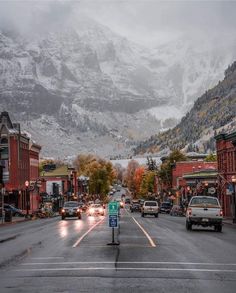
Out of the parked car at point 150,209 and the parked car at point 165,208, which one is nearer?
the parked car at point 150,209

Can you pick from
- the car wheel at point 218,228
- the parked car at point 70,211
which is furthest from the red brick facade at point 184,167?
the car wheel at point 218,228

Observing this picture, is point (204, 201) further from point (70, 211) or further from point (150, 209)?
point (150, 209)

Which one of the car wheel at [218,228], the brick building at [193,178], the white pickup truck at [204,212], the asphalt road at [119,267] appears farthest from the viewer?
the brick building at [193,178]

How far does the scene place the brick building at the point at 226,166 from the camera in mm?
82562

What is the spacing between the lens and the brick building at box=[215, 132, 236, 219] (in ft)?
271

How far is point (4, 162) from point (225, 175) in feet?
112

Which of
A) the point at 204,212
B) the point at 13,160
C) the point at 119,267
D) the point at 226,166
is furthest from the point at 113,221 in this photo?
the point at 13,160

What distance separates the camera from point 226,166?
87125mm

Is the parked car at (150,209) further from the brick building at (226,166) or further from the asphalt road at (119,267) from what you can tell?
the asphalt road at (119,267)

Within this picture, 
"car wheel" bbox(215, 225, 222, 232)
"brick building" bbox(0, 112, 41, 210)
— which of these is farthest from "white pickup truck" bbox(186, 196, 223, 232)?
"brick building" bbox(0, 112, 41, 210)

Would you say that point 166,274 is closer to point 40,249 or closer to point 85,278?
point 85,278

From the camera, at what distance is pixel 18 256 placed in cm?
2469

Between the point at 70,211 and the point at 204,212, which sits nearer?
the point at 204,212

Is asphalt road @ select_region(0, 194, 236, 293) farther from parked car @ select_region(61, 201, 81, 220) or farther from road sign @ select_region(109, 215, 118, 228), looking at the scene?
parked car @ select_region(61, 201, 81, 220)
